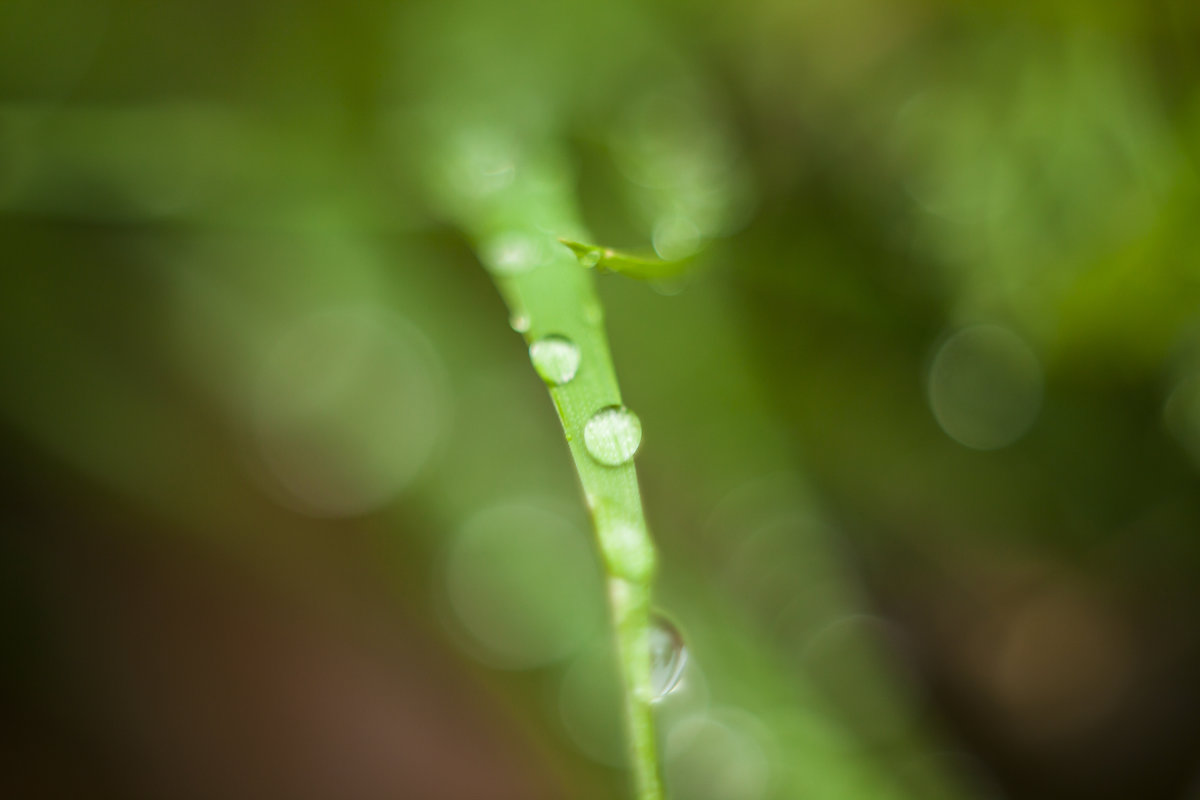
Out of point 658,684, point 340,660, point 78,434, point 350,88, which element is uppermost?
point 350,88

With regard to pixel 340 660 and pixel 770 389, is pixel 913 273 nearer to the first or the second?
pixel 770 389

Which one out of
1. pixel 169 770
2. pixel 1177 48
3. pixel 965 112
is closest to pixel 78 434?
pixel 169 770

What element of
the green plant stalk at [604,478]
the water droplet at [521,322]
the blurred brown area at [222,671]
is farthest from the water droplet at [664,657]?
the blurred brown area at [222,671]

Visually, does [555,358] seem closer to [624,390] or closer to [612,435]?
[612,435]

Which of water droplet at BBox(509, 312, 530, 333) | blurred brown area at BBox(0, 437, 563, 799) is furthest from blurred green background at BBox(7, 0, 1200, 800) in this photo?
water droplet at BBox(509, 312, 530, 333)

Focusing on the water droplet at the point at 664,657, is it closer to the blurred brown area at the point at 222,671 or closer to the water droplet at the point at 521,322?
the water droplet at the point at 521,322

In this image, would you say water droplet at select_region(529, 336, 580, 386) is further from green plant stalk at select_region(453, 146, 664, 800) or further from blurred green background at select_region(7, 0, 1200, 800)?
blurred green background at select_region(7, 0, 1200, 800)
